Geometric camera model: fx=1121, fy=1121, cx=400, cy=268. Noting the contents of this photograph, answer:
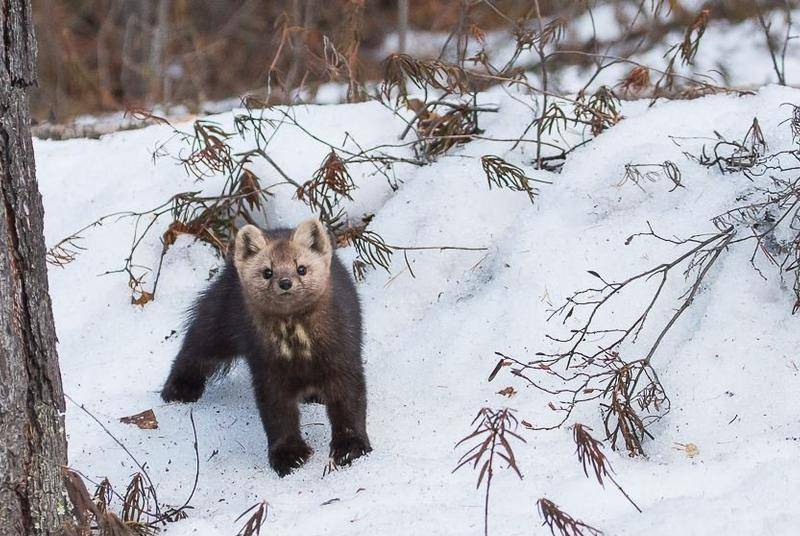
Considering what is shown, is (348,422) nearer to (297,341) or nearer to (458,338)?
(297,341)

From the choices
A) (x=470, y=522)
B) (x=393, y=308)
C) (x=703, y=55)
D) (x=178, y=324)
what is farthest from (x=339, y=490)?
(x=703, y=55)

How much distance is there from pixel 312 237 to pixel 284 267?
0.24m

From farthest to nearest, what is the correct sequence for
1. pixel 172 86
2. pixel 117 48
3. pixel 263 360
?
pixel 117 48, pixel 172 86, pixel 263 360

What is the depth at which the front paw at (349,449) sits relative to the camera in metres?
→ 4.27

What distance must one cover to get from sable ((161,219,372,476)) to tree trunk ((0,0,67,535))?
1059 millimetres

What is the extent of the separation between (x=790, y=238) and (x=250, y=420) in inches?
93.6

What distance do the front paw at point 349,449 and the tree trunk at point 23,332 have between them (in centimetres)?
112

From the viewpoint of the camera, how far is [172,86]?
40.7 feet

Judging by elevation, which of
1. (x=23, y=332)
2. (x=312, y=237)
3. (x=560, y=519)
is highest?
(x=312, y=237)

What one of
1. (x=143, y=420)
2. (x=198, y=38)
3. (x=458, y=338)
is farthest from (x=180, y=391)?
(x=198, y=38)

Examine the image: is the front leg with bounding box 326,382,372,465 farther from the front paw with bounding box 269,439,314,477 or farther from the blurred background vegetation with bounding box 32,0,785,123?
the blurred background vegetation with bounding box 32,0,785,123

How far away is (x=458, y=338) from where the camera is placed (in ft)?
16.1

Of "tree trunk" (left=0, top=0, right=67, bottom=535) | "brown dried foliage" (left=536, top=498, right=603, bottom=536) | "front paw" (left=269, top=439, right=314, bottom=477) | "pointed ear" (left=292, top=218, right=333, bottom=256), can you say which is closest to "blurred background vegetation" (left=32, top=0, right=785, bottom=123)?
"pointed ear" (left=292, top=218, right=333, bottom=256)

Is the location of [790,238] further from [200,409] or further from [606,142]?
[200,409]
